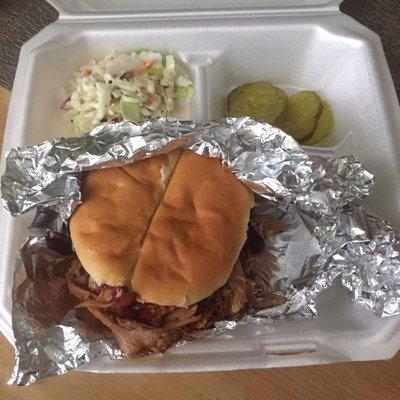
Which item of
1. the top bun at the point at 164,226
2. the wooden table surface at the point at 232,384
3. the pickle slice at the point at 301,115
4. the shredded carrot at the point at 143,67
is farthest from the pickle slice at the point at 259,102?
the wooden table surface at the point at 232,384

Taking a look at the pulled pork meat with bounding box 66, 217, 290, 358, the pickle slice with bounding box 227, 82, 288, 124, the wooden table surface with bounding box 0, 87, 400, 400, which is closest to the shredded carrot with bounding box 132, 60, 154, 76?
the pickle slice with bounding box 227, 82, 288, 124

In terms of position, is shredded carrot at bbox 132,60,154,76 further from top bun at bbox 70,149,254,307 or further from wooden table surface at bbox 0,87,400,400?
wooden table surface at bbox 0,87,400,400

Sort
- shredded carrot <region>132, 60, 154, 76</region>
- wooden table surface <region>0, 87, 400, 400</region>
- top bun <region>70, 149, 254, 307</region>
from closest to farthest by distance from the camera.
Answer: top bun <region>70, 149, 254, 307</region>, wooden table surface <region>0, 87, 400, 400</region>, shredded carrot <region>132, 60, 154, 76</region>

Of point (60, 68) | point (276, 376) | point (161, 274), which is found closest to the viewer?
point (161, 274)

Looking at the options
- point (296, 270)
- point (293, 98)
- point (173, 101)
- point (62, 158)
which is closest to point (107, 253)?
point (62, 158)

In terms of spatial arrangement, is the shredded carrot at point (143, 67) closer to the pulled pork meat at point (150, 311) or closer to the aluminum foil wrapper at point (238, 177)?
the aluminum foil wrapper at point (238, 177)

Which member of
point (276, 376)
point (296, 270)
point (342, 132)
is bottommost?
point (276, 376)

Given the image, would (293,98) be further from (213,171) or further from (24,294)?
(24,294)
